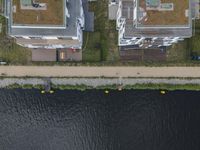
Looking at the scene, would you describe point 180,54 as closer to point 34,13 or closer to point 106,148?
point 106,148

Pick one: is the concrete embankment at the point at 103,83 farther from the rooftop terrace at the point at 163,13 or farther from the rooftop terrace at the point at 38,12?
the rooftop terrace at the point at 38,12

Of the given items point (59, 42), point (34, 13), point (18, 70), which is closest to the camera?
point (34, 13)

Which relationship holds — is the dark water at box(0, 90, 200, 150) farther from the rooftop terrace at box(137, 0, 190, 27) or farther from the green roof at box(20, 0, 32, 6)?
the green roof at box(20, 0, 32, 6)

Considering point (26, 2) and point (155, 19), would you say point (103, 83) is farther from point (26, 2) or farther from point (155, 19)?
point (26, 2)

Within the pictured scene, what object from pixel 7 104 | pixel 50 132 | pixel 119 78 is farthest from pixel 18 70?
pixel 119 78

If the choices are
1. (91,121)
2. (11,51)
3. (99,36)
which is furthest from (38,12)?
(91,121)
